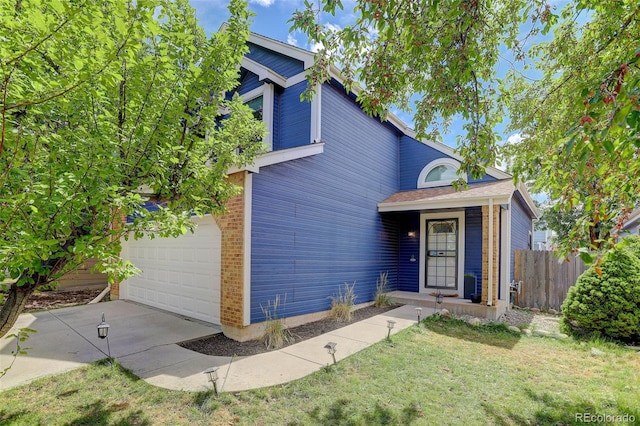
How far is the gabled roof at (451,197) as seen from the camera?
8172 mm

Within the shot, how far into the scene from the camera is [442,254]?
33.4 feet

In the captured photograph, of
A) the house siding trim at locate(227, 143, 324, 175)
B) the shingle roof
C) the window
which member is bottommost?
the shingle roof

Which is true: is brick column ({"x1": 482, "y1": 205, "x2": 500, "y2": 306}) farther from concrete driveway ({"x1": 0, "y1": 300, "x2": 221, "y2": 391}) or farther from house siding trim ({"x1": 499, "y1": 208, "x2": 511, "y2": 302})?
concrete driveway ({"x1": 0, "y1": 300, "x2": 221, "y2": 391})

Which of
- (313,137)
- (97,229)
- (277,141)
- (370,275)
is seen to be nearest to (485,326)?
(370,275)

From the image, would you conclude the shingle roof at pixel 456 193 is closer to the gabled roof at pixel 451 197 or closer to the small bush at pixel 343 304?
the gabled roof at pixel 451 197

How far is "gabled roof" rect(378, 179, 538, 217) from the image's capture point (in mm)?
8172

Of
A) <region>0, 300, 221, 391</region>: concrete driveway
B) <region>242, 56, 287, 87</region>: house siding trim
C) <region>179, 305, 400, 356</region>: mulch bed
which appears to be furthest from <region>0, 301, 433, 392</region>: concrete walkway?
<region>242, 56, 287, 87</region>: house siding trim

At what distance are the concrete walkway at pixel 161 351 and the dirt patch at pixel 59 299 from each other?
1.10 m

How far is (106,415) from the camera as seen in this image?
339 cm

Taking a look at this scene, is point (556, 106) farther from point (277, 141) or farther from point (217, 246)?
point (217, 246)

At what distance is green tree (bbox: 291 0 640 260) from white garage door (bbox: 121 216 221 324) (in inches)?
170

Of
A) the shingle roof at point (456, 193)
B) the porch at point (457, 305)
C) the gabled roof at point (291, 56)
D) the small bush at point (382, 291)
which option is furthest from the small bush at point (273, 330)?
the shingle roof at point (456, 193)

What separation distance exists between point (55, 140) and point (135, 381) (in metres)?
3.23

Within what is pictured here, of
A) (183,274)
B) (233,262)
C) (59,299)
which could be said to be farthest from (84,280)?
(233,262)
